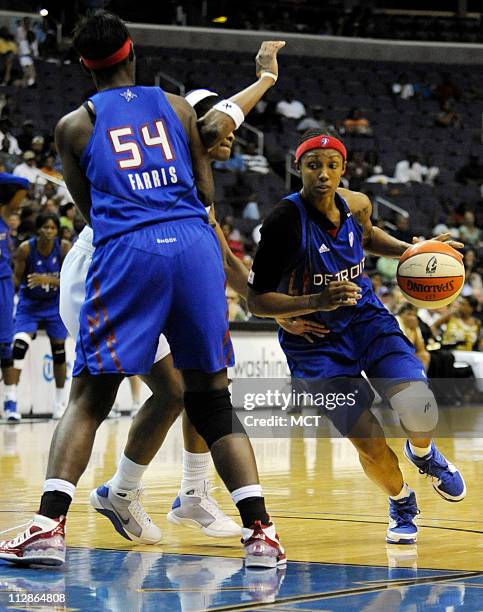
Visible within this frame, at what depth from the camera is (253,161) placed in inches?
884

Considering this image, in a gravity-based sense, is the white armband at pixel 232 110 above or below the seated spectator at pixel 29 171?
below

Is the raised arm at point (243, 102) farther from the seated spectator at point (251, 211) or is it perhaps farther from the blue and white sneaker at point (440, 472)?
the seated spectator at point (251, 211)

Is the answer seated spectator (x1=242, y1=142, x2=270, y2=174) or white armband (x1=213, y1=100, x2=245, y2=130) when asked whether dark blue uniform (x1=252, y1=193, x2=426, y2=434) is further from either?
seated spectator (x1=242, y1=142, x2=270, y2=174)

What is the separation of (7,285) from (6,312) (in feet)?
0.85

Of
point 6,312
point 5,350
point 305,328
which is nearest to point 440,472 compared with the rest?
point 305,328

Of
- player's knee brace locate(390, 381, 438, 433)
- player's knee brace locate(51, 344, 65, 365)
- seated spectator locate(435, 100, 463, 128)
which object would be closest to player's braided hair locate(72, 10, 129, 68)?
player's knee brace locate(390, 381, 438, 433)

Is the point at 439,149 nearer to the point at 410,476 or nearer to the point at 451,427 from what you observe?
the point at 451,427

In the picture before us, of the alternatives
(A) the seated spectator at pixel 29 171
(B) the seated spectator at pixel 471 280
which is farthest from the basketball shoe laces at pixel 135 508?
(B) the seated spectator at pixel 471 280

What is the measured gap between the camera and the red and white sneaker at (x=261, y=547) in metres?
4.42

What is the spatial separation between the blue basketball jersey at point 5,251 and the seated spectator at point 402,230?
402 inches

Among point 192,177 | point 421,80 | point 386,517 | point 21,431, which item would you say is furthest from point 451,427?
point 421,80

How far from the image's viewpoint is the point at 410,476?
311 inches

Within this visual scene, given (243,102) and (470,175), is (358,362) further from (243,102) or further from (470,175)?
(470,175)

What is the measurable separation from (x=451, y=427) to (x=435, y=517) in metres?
Answer: 6.37
